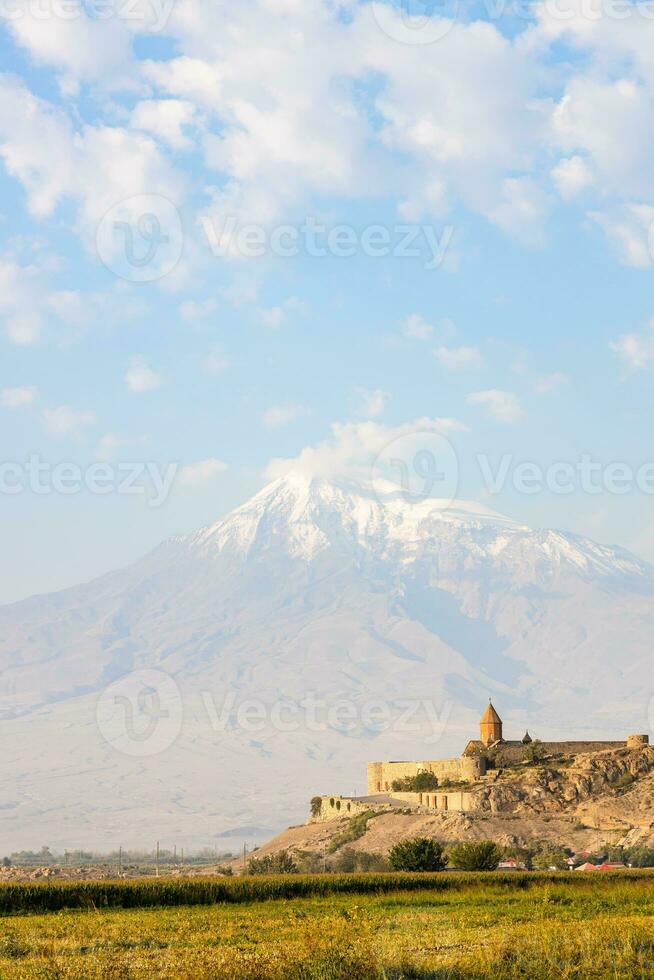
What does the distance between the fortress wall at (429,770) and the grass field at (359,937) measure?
167ft

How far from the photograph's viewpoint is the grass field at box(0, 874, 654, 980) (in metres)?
20.2

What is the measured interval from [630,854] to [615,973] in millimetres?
50539

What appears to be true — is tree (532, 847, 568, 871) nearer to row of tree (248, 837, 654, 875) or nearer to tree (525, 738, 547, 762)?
row of tree (248, 837, 654, 875)

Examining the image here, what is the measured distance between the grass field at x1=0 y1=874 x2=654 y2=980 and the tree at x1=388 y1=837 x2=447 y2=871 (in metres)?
17.7

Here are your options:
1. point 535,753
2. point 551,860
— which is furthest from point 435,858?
point 535,753

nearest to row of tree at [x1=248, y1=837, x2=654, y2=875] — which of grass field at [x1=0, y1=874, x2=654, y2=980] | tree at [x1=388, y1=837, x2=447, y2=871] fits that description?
tree at [x1=388, y1=837, x2=447, y2=871]

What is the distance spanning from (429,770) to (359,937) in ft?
242

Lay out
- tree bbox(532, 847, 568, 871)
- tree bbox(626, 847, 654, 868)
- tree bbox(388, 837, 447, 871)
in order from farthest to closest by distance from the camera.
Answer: tree bbox(626, 847, 654, 868) → tree bbox(532, 847, 568, 871) → tree bbox(388, 837, 447, 871)

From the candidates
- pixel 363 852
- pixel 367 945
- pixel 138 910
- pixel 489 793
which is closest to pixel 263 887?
pixel 138 910

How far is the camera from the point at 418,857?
189 ft

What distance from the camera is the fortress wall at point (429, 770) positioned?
90562 mm

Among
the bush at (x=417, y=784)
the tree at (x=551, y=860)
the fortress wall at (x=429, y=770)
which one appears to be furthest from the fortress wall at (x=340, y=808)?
the tree at (x=551, y=860)

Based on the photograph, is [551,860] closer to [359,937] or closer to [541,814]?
[541,814]

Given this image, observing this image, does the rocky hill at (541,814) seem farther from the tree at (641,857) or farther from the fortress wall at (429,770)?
the tree at (641,857)
